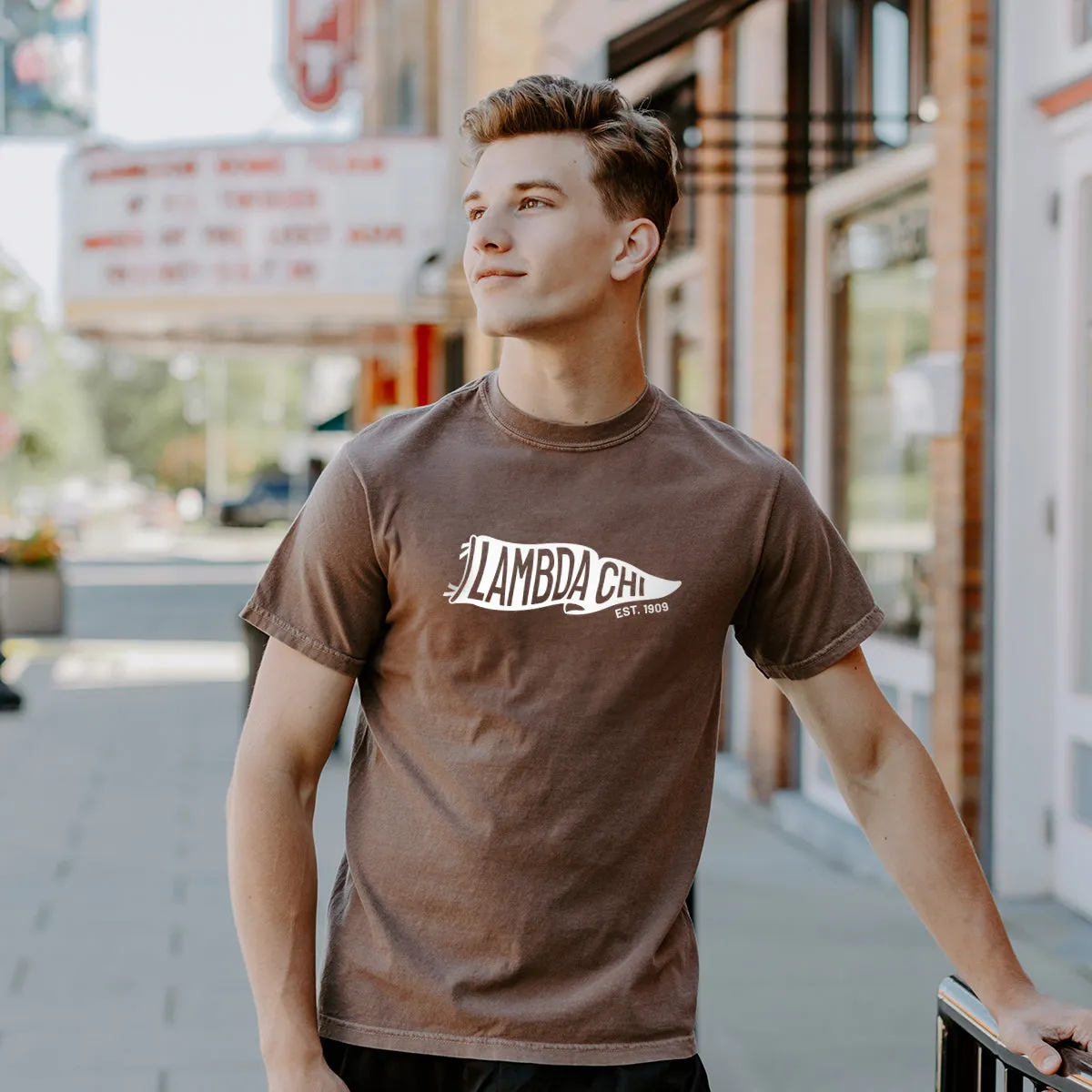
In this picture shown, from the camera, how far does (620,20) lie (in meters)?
11.2

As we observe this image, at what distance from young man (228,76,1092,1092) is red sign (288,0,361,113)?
21977 millimetres

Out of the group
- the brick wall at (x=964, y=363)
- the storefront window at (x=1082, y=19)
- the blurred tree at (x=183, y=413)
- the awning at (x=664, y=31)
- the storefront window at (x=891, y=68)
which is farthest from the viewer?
the blurred tree at (x=183, y=413)

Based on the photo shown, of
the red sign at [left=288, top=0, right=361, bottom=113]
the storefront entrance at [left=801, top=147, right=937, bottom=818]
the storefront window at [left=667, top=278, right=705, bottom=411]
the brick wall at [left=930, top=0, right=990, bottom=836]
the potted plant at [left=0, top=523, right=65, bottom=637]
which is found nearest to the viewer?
the brick wall at [left=930, top=0, right=990, bottom=836]

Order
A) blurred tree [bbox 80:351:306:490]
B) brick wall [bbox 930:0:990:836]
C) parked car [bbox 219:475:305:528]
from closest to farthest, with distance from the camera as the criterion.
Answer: brick wall [bbox 930:0:990:836] → parked car [bbox 219:475:305:528] → blurred tree [bbox 80:351:306:490]

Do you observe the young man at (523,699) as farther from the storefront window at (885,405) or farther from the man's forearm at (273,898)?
the storefront window at (885,405)

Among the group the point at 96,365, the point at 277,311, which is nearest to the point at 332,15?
the point at 277,311

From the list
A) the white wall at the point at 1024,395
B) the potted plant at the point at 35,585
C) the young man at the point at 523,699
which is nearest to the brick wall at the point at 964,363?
the white wall at the point at 1024,395

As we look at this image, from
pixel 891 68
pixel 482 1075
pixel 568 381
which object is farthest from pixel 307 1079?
pixel 891 68

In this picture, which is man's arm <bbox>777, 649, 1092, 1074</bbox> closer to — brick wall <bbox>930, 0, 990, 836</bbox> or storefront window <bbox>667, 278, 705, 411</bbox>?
brick wall <bbox>930, 0, 990, 836</bbox>

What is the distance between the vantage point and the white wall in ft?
20.7

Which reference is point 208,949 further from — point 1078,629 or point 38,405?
point 38,405

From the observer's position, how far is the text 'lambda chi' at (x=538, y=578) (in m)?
2.03

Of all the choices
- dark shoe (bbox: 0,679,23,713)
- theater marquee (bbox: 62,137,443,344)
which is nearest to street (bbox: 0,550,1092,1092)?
dark shoe (bbox: 0,679,23,713)

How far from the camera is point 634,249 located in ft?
→ 7.02
